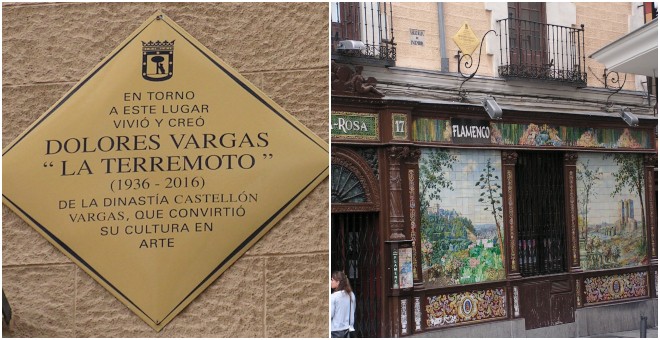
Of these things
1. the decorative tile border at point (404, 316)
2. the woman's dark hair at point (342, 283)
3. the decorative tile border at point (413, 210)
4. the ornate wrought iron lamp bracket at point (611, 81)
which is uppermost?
the ornate wrought iron lamp bracket at point (611, 81)

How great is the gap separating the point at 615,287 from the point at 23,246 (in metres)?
12.0

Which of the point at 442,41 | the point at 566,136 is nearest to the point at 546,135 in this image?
the point at 566,136

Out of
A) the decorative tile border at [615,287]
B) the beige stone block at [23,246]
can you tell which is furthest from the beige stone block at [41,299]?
the decorative tile border at [615,287]

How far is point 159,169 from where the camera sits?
9.96ft

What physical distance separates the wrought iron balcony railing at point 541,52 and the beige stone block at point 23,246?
9745mm

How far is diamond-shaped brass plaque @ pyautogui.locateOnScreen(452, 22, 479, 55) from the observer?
465 inches

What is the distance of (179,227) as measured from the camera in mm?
3012

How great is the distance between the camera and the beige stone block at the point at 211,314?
2957 mm

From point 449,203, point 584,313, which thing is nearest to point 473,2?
point 449,203

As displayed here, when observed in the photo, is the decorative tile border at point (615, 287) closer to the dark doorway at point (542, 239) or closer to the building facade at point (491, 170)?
the building facade at point (491, 170)

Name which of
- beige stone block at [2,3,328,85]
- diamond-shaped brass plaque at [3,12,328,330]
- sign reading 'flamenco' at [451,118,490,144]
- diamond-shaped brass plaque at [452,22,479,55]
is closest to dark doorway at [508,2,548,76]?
diamond-shaped brass plaque at [452,22,479,55]

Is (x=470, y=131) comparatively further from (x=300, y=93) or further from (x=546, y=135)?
(x=300, y=93)

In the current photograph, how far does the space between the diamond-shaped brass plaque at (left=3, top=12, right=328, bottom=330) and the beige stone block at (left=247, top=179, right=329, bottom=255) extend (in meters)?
0.03

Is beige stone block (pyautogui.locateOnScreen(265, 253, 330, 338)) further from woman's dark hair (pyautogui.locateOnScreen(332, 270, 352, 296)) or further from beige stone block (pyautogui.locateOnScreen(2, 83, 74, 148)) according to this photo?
woman's dark hair (pyautogui.locateOnScreen(332, 270, 352, 296))
